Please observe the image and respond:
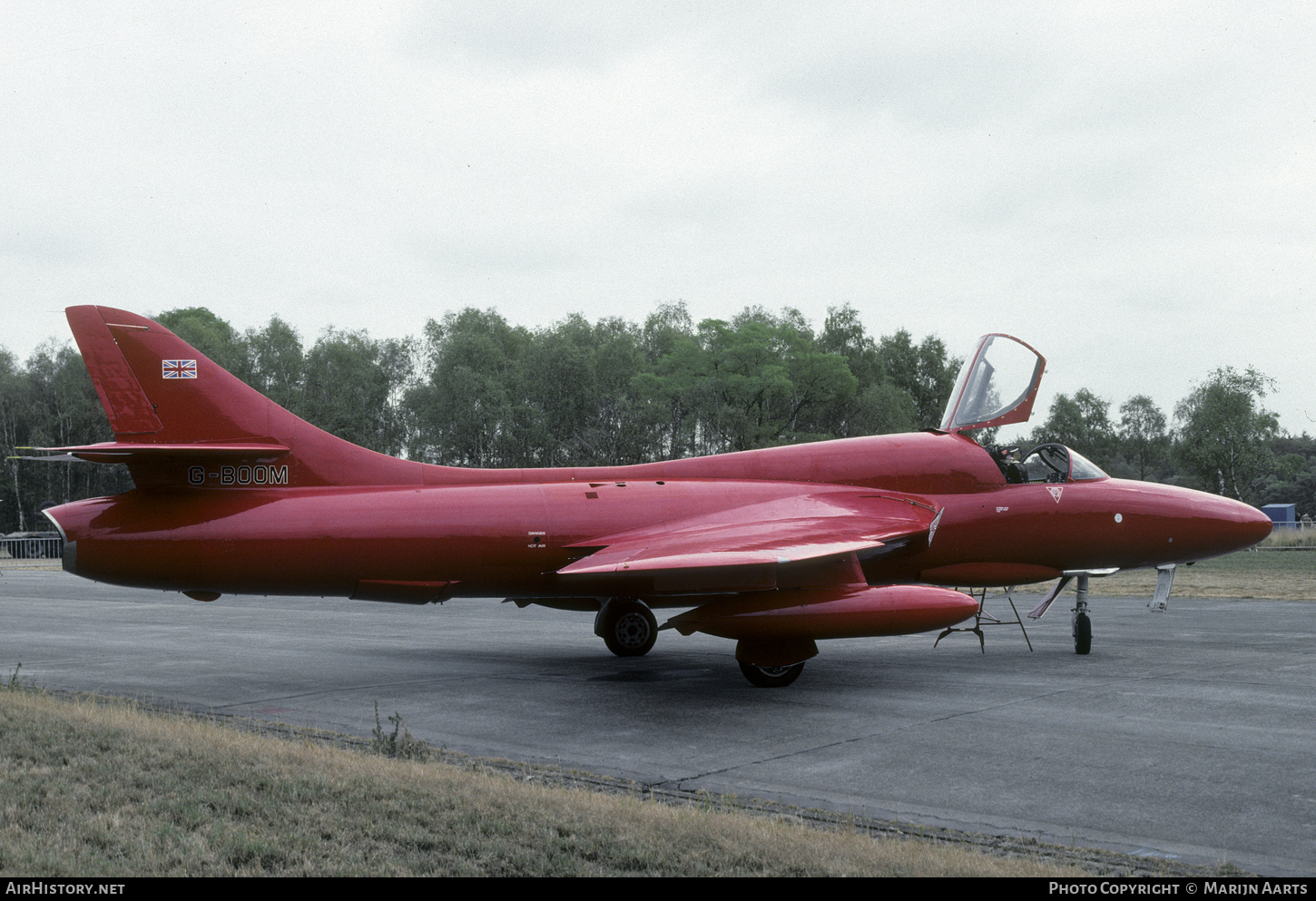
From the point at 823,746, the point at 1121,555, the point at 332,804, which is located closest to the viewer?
the point at 332,804

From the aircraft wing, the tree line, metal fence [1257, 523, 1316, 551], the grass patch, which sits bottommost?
the grass patch

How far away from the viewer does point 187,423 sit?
11.0 metres

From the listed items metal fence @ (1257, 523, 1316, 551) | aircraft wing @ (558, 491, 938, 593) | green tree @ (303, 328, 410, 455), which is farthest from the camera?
green tree @ (303, 328, 410, 455)

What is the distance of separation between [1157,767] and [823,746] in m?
2.36

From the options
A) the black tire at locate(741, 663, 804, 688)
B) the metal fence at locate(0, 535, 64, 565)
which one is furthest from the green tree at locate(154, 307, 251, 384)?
the black tire at locate(741, 663, 804, 688)

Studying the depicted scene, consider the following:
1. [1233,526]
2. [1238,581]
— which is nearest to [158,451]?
[1233,526]

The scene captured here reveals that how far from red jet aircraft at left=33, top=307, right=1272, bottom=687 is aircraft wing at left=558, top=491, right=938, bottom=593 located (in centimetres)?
4

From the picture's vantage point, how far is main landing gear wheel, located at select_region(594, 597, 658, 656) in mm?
13398

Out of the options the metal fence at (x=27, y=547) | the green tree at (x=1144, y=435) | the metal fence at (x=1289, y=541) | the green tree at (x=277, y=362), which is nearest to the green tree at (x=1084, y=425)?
the green tree at (x=1144, y=435)

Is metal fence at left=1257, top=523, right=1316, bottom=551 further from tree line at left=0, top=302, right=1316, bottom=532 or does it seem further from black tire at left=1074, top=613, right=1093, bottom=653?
black tire at left=1074, top=613, right=1093, bottom=653

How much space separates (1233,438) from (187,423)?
2730 inches

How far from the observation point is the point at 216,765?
20.7 feet
